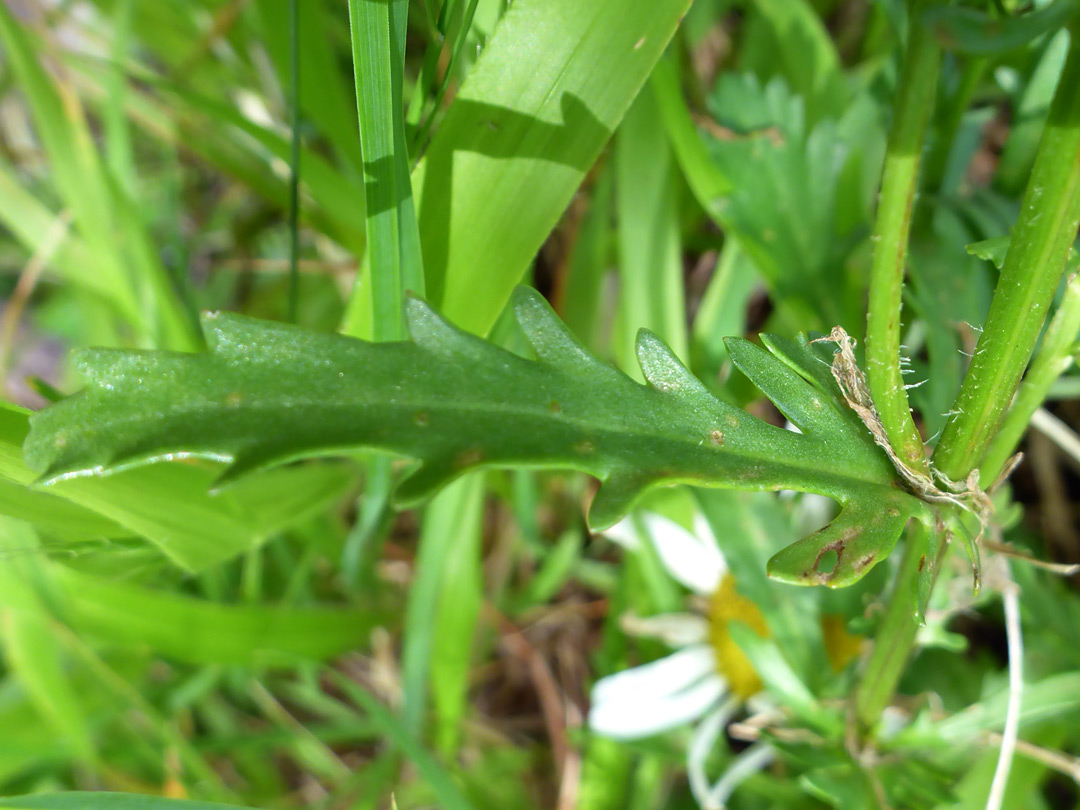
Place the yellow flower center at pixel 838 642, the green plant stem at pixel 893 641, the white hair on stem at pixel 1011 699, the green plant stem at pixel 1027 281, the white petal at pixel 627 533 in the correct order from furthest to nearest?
the white petal at pixel 627 533
the yellow flower center at pixel 838 642
the white hair on stem at pixel 1011 699
the green plant stem at pixel 893 641
the green plant stem at pixel 1027 281

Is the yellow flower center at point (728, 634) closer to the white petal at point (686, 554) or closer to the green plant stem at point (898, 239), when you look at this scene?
the white petal at point (686, 554)

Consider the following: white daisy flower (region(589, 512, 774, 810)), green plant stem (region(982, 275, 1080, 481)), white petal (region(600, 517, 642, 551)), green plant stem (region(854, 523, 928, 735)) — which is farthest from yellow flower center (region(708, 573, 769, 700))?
green plant stem (region(982, 275, 1080, 481))

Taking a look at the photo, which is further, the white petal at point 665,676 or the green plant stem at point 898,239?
the white petal at point 665,676

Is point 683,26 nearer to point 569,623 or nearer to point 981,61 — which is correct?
point 981,61

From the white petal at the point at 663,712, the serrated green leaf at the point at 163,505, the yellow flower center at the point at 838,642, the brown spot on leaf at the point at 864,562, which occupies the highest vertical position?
the brown spot on leaf at the point at 864,562

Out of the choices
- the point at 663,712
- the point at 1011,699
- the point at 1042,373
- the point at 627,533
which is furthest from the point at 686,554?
the point at 1042,373

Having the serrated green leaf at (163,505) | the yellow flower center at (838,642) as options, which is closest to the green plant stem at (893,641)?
the yellow flower center at (838,642)

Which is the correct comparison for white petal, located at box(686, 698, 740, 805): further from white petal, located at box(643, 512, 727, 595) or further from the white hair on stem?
the white hair on stem

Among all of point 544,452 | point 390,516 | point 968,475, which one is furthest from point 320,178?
point 968,475
